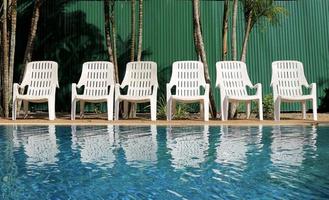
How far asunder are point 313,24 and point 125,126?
6481mm

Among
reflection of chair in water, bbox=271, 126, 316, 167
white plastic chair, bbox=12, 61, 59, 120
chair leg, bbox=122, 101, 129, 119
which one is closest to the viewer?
reflection of chair in water, bbox=271, 126, 316, 167

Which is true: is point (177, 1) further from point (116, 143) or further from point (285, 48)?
point (116, 143)

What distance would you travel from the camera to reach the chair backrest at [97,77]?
357 inches

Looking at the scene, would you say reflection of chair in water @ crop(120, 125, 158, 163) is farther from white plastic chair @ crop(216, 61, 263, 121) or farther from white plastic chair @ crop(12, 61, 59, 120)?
white plastic chair @ crop(12, 61, 59, 120)

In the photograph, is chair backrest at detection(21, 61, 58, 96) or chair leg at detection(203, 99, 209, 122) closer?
chair leg at detection(203, 99, 209, 122)

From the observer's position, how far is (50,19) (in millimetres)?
11891

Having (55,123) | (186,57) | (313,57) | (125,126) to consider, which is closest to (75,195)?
(125,126)

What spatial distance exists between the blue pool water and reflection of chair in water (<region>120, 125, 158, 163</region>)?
1cm

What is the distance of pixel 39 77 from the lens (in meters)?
9.12

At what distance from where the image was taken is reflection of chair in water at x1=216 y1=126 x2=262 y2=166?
4305 millimetres

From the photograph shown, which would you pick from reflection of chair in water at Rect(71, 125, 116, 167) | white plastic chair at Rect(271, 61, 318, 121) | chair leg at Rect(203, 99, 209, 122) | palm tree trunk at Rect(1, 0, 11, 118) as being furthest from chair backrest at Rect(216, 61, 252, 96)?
palm tree trunk at Rect(1, 0, 11, 118)

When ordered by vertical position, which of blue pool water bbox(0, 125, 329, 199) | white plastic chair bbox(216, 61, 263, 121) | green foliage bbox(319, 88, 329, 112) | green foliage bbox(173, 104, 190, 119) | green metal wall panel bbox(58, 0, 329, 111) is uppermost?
green metal wall panel bbox(58, 0, 329, 111)

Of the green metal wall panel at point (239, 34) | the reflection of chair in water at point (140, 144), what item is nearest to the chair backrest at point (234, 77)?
the reflection of chair in water at point (140, 144)

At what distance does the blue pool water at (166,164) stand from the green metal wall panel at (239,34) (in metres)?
5.09
